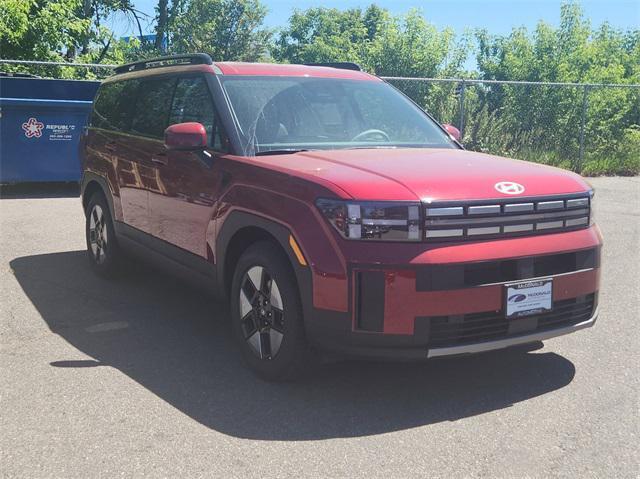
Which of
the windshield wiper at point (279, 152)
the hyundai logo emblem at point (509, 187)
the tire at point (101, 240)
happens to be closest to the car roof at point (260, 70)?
the windshield wiper at point (279, 152)

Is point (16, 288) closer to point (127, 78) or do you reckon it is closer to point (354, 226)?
point (127, 78)

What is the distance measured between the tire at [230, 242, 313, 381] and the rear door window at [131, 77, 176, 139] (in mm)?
1694

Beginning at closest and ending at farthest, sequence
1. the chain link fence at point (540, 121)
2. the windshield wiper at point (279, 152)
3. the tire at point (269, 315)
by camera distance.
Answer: the tire at point (269, 315) < the windshield wiper at point (279, 152) < the chain link fence at point (540, 121)

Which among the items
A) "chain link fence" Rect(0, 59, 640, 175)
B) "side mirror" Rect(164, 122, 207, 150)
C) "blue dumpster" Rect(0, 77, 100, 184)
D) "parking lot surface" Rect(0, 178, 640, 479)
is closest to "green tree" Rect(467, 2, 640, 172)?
"chain link fence" Rect(0, 59, 640, 175)

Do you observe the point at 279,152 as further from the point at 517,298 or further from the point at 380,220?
the point at 517,298

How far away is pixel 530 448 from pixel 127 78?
4679 millimetres

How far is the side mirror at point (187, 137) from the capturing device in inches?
176

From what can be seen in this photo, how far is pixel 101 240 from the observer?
6641 millimetres

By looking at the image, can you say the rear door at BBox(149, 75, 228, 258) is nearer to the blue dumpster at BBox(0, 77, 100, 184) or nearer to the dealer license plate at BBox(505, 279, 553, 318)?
the dealer license plate at BBox(505, 279, 553, 318)

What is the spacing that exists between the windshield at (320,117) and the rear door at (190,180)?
0.21 m

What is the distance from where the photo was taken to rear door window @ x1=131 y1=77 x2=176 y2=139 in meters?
5.46

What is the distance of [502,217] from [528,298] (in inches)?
17.1

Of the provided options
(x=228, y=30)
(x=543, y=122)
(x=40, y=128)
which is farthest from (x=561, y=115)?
(x=228, y=30)

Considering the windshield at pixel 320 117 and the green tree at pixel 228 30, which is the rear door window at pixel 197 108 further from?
the green tree at pixel 228 30
